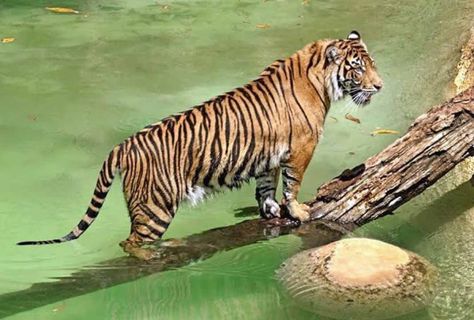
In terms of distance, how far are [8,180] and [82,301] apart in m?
1.77

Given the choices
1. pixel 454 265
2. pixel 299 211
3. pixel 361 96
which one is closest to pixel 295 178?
pixel 299 211

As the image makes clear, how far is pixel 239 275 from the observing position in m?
4.72

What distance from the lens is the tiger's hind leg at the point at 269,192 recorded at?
17.2 ft

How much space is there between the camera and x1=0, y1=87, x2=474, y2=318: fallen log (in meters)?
5.03

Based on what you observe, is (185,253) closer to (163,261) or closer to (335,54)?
(163,261)

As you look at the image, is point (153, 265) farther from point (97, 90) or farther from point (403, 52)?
point (403, 52)

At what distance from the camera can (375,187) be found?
5.03 m

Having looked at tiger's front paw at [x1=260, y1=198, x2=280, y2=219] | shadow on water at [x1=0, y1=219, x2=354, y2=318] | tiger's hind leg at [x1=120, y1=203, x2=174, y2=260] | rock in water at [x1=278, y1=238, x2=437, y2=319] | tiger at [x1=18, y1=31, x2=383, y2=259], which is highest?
tiger at [x1=18, y1=31, x2=383, y2=259]

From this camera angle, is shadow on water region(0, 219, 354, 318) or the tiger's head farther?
the tiger's head

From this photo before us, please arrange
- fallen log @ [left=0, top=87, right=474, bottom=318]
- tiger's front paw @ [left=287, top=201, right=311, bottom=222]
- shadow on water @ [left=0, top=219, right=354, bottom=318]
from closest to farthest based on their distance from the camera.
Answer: shadow on water @ [left=0, top=219, right=354, bottom=318] → fallen log @ [left=0, top=87, right=474, bottom=318] → tiger's front paw @ [left=287, top=201, right=311, bottom=222]

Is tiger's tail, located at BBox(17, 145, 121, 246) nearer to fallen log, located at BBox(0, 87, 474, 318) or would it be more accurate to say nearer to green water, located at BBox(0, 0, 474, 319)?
green water, located at BBox(0, 0, 474, 319)

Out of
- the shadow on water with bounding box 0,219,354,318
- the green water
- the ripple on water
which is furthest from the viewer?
the green water

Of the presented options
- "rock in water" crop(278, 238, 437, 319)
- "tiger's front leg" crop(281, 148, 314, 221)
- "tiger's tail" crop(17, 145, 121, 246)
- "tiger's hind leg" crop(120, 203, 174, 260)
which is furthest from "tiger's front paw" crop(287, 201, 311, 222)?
"tiger's tail" crop(17, 145, 121, 246)

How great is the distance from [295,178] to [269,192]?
260mm
